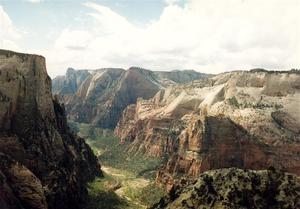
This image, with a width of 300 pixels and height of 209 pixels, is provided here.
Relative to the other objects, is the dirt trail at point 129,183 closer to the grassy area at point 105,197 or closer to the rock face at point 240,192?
the grassy area at point 105,197

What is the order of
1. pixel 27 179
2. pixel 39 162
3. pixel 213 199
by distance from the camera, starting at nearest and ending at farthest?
pixel 213 199, pixel 27 179, pixel 39 162

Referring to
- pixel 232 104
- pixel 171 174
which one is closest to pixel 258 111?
pixel 232 104

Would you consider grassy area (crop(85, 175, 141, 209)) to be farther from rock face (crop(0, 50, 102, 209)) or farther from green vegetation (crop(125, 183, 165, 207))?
green vegetation (crop(125, 183, 165, 207))

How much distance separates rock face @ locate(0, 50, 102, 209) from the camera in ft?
378

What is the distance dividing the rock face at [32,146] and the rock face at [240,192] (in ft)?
109

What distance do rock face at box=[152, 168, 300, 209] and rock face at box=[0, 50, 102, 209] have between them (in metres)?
33.1

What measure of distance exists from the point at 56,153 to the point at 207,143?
47079 millimetres

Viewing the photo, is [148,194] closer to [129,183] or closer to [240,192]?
[129,183]

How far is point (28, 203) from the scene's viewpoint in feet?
373

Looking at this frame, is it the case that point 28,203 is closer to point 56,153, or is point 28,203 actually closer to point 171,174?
point 56,153

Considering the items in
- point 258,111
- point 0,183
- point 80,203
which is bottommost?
point 80,203

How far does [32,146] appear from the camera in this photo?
135375 millimetres

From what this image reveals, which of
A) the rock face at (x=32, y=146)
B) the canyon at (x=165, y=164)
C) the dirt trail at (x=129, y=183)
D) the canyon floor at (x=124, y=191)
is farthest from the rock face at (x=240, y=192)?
the dirt trail at (x=129, y=183)

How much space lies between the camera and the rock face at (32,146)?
4532 inches
